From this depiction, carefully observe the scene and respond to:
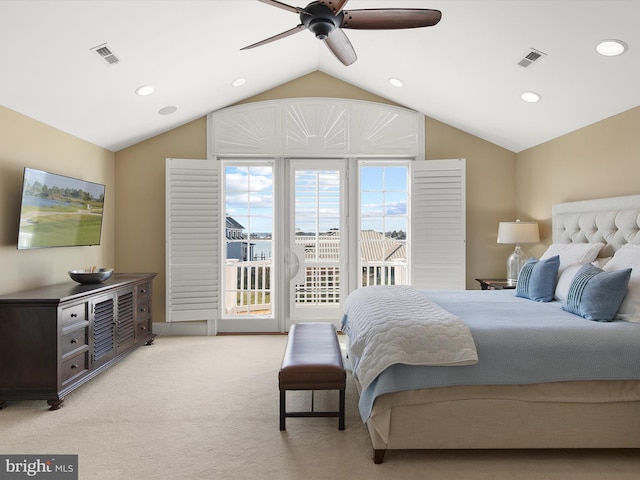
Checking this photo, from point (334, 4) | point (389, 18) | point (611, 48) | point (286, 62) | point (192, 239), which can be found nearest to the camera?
point (334, 4)

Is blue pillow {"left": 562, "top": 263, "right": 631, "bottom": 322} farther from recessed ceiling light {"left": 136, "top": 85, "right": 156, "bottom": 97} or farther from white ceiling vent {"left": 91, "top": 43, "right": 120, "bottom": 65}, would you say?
recessed ceiling light {"left": 136, "top": 85, "right": 156, "bottom": 97}

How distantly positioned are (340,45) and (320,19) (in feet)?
1.39

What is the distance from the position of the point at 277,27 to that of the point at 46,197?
8.23 ft

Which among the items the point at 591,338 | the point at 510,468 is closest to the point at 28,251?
the point at 510,468

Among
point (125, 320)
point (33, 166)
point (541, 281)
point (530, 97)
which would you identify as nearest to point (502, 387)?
point (541, 281)

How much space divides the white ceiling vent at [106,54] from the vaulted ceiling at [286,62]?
3 centimetres

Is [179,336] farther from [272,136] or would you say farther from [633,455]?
[633,455]

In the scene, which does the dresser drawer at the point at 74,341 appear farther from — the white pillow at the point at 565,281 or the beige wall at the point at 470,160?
the white pillow at the point at 565,281

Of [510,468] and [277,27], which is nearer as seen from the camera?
[510,468]

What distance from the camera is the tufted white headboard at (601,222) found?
130 inches

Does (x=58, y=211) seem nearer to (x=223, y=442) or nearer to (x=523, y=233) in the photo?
(x=223, y=442)

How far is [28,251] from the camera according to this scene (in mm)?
3611

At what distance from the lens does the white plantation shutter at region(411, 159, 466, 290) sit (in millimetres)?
5102

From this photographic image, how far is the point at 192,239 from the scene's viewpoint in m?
5.07
